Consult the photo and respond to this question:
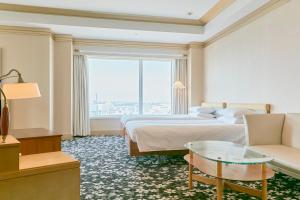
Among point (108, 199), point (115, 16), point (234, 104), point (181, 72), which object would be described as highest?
point (115, 16)

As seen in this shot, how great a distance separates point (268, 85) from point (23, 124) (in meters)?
5.00

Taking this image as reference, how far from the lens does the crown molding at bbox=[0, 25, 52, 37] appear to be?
204 inches

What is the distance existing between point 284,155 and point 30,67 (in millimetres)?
5064

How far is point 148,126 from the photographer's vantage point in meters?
3.76

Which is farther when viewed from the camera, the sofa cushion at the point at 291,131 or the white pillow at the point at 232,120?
the white pillow at the point at 232,120

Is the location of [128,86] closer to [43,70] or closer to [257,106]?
[43,70]

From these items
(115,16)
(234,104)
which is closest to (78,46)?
(115,16)

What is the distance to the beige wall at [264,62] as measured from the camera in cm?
369

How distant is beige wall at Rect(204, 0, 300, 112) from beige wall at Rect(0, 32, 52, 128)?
13.1 feet

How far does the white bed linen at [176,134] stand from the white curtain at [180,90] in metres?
2.98

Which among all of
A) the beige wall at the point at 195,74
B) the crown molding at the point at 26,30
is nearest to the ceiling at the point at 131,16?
the crown molding at the point at 26,30

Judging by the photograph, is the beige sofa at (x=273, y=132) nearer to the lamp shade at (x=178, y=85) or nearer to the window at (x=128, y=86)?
the lamp shade at (x=178, y=85)

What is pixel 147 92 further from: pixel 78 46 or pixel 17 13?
pixel 17 13

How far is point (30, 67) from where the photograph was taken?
17.6 feet
